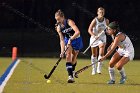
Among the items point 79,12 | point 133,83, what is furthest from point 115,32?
point 79,12

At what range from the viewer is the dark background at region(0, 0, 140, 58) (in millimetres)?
28156

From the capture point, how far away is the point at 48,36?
29891mm

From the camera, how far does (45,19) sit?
29.4 meters

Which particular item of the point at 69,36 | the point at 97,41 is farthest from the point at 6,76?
the point at 97,41

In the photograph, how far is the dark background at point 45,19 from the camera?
92.4 ft

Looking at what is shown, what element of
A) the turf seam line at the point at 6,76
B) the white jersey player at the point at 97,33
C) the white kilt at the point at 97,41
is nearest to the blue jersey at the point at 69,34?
the turf seam line at the point at 6,76

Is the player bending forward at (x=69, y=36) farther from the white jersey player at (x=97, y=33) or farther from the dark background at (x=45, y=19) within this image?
the dark background at (x=45, y=19)

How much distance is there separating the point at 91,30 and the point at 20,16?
13.2 meters

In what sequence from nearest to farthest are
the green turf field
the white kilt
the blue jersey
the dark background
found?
the green turf field
the blue jersey
the white kilt
the dark background

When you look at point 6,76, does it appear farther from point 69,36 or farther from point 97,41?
point 97,41

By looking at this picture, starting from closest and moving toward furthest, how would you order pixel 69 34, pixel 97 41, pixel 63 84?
pixel 63 84
pixel 69 34
pixel 97 41

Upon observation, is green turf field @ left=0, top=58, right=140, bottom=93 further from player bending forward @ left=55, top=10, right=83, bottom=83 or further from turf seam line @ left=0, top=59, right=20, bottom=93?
player bending forward @ left=55, top=10, right=83, bottom=83

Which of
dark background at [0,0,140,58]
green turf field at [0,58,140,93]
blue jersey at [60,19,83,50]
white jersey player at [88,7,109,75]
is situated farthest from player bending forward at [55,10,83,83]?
dark background at [0,0,140,58]

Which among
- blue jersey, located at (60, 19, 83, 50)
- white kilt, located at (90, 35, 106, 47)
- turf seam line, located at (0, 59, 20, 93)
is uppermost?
blue jersey, located at (60, 19, 83, 50)
